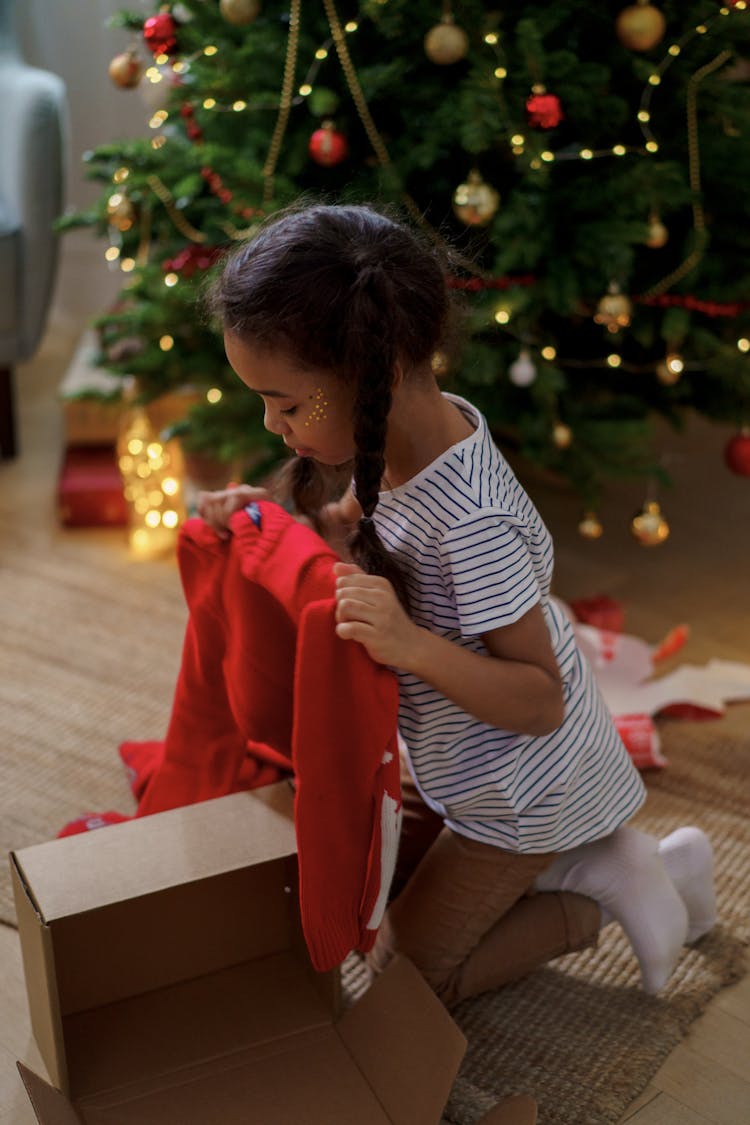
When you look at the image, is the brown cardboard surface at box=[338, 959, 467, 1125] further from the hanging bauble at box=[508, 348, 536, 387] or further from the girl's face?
the hanging bauble at box=[508, 348, 536, 387]

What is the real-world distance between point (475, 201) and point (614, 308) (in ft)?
0.76

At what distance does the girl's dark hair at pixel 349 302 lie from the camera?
0.92m

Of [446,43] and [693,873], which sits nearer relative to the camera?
[693,873]

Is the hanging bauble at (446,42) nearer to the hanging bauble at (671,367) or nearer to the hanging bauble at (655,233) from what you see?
the hanging bauble at (655,233)

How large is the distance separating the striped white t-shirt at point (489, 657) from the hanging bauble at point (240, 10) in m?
0.78

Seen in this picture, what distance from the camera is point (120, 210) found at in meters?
1.83

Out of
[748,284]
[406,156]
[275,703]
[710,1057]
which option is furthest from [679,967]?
[406,156]

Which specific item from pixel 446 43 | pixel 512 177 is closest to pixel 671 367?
pixel 512 177

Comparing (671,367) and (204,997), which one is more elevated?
(671,367)

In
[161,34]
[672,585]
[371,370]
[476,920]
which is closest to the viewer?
[371,370]

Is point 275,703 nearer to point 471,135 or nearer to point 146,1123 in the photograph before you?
point 146,1123

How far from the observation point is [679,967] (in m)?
1.23

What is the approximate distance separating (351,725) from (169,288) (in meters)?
1.03

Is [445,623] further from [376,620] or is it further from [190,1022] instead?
[190,1022]
